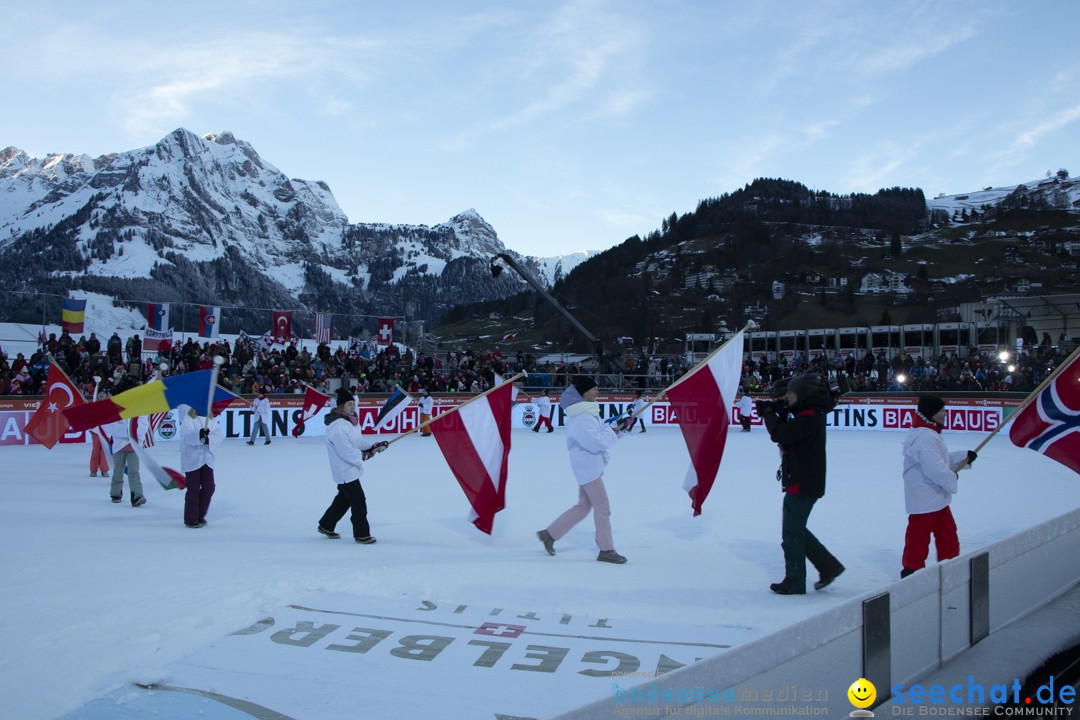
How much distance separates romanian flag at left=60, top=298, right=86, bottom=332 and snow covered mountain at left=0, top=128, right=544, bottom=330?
5273cm

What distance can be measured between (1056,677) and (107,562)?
7.01 metres

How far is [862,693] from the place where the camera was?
9.59 feet

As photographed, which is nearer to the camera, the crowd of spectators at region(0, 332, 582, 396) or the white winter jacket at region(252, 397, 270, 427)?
the white winter jacket at region(252, 397, 270, 427)

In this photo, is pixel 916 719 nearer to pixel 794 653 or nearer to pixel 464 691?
pixel 794 653

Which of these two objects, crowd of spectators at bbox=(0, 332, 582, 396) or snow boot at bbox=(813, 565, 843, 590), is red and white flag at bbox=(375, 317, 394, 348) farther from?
snow boot at bbox=(813, 565, 843, 590)

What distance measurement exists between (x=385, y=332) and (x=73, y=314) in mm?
11266

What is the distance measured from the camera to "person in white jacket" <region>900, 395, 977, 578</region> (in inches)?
216

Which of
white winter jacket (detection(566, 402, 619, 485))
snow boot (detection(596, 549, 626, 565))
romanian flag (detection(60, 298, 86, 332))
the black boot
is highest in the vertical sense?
romanian flag (detection(60, 298, 86, 332))

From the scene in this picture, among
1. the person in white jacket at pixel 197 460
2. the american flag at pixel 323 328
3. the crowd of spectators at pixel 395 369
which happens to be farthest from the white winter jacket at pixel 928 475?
the american flag at pixel 323 328

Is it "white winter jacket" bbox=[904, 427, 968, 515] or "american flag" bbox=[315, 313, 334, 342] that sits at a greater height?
"american flag" bbox=[315, 313, 334, 342]

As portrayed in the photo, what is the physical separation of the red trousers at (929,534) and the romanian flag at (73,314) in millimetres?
25679

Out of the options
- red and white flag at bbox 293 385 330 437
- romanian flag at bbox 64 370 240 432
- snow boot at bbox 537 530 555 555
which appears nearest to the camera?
snow boot at bbox 537 530 555 555

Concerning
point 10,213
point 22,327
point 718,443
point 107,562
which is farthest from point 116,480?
point 10,213

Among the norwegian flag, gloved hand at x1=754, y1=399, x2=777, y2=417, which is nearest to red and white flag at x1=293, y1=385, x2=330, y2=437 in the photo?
gloved hand at x1=754, y1=399, x2=777, y2=417
